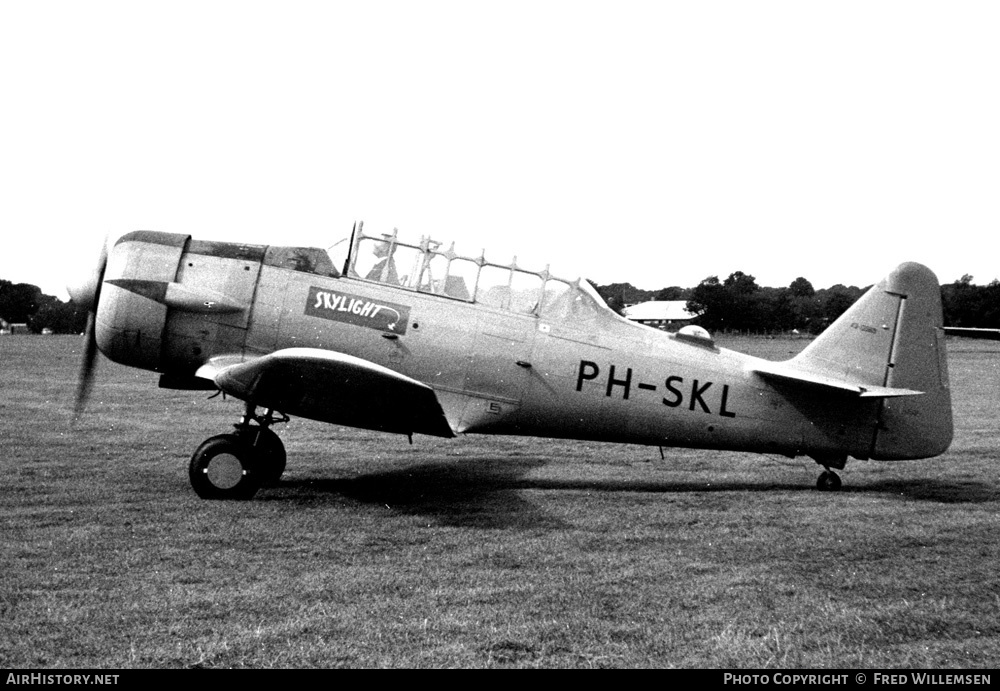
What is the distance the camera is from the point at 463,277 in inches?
300

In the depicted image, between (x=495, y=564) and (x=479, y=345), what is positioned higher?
(x=479, y=345)

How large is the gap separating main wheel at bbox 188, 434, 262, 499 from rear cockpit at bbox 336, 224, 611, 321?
186cm

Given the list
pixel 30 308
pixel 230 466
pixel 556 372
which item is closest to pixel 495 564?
pixel 556 372

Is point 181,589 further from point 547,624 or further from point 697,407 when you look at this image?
point 697,407

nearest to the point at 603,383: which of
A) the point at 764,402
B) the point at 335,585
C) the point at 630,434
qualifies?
the point at 630,434

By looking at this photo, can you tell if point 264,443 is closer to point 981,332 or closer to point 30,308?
point 981,332

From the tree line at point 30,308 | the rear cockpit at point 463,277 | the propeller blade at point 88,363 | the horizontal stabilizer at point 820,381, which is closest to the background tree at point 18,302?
the tree line at point 30,308

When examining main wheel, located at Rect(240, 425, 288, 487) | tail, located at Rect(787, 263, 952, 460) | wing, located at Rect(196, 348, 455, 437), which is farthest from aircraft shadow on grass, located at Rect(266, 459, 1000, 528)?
wing, located at Rect(196, 348, 455, 437)

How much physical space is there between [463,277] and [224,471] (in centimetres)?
266

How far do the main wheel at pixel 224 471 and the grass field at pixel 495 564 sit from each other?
Result: 0.58ft

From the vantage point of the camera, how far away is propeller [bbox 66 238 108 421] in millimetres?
7539

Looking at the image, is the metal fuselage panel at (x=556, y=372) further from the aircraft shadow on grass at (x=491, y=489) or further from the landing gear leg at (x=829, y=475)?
the aircraft shadow on grass at (x=491, y=489)

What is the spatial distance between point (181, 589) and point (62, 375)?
1867cm

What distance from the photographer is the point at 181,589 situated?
4441mm
